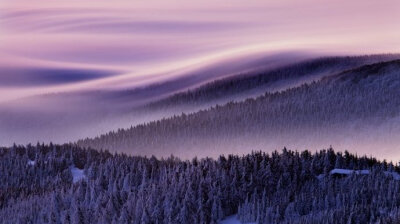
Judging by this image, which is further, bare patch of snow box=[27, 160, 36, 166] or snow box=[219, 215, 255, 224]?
bare patch of snow box=[27, 160, 36, 166]

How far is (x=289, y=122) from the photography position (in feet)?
471

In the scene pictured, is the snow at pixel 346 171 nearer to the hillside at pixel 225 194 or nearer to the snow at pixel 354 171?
the snow at pixel 354 171

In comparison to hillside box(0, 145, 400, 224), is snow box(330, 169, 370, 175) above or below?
above

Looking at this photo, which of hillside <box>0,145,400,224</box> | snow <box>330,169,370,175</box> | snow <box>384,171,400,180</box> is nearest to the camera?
hillside <box>0,145,400,224</box>

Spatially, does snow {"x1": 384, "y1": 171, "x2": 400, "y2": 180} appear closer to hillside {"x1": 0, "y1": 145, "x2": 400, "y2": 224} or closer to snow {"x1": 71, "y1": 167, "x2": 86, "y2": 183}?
hillside {"x1": 0, "y1": 145, "x2": 400, "y2": 224}

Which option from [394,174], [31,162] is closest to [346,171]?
[394,174]

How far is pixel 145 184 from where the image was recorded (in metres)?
55.5

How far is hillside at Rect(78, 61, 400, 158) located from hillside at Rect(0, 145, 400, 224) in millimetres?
62208

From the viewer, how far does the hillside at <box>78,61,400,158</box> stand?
424ft

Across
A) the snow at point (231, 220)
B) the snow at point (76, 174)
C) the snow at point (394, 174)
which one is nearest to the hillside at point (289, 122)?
the snow at point (76, 174)

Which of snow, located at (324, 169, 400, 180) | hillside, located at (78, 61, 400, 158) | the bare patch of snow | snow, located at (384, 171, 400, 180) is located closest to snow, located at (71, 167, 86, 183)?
the bare patch of snow

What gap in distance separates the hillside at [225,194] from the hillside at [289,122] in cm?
6221

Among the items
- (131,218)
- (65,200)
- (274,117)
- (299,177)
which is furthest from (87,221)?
(274,117)

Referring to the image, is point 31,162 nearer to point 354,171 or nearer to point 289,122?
point 354,171
